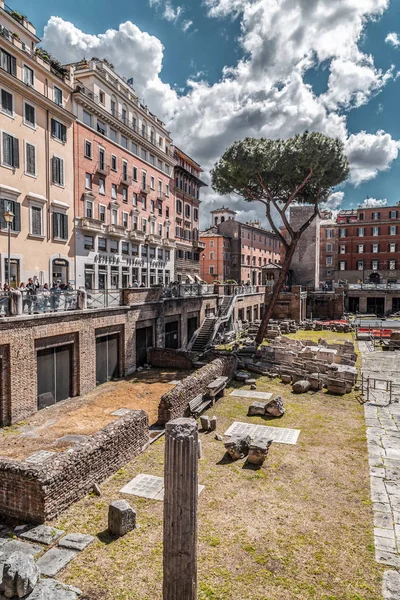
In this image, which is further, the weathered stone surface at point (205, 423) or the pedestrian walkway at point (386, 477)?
the weathered stone surface at point (205, 423)

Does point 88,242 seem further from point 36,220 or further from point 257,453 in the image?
point 257,453

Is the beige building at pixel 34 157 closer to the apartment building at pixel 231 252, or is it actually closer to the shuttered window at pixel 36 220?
the shuttered window at pixel 36 220

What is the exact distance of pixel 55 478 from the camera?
9.00 m

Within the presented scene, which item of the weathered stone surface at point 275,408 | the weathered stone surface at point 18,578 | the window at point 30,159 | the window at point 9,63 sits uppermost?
the window at point 9,63

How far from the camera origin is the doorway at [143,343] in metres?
23.9

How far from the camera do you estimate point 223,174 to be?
31.8m

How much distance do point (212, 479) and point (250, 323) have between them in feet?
103

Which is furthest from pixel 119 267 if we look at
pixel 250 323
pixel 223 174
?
pixel 250 323

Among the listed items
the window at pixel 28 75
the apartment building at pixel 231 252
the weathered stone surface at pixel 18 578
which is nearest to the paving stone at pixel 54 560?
the weathered stone surface at pixel 18 578

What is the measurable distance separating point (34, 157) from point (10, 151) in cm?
188

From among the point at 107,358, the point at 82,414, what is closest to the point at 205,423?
the point at 82,414

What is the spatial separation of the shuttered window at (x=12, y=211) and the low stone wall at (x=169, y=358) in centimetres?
1094

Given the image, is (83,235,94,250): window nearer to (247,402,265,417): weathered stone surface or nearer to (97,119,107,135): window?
(97,119,107,135): window

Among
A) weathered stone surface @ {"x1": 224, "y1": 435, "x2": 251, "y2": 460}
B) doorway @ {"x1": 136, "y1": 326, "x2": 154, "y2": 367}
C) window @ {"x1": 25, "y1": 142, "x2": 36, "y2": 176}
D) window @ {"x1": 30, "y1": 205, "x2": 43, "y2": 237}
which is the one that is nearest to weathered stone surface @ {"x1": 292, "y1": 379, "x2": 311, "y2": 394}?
weathered stone surface @ {"x1": 224, "y1": 435, "x2": 251, "y2": 460}
